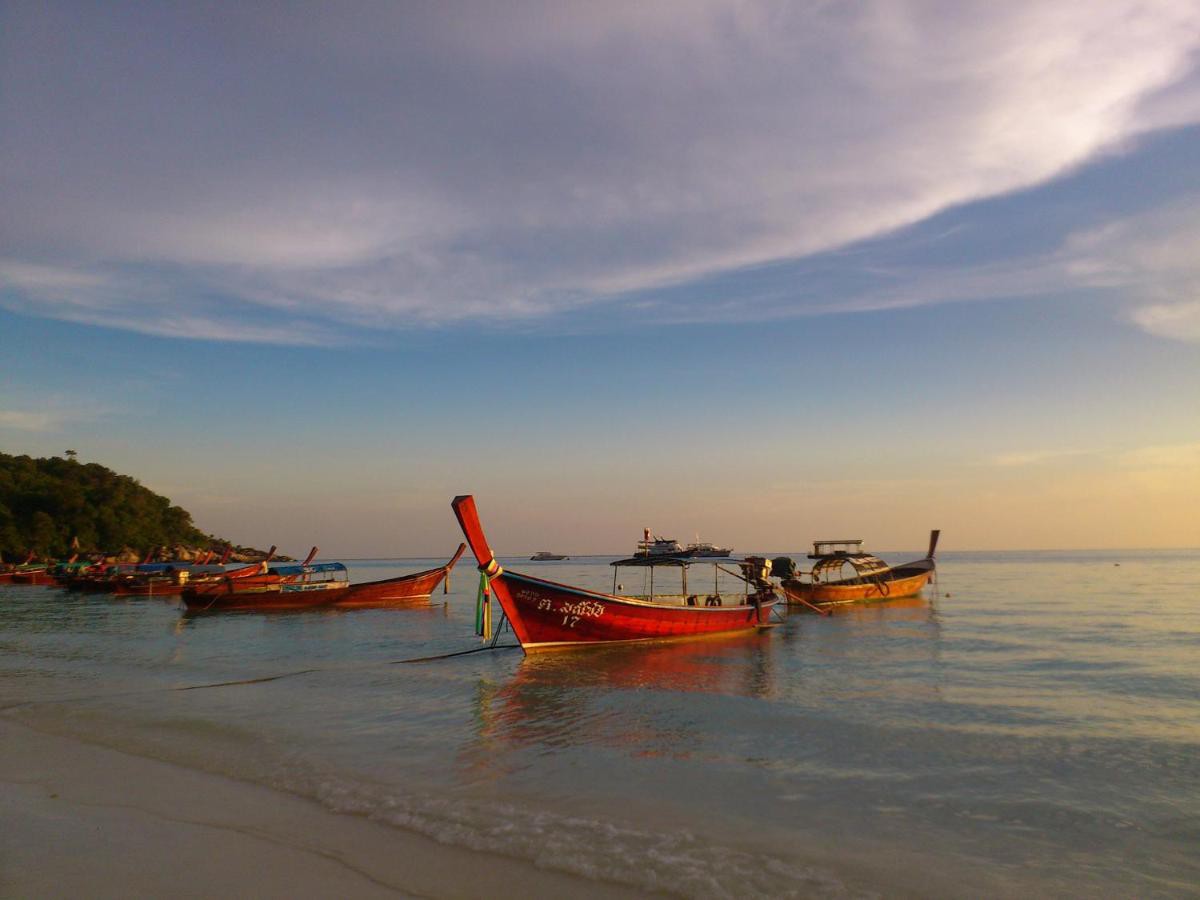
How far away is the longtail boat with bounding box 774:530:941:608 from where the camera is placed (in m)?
35.9

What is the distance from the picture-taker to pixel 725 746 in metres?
11.3

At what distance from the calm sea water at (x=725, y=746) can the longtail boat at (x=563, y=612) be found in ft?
2.39

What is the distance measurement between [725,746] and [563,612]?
9589 millimetres

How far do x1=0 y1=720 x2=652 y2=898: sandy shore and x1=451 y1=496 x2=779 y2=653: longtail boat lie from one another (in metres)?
8.92

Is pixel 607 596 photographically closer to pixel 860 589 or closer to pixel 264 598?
pixel 860 589

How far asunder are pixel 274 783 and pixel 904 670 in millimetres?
15907

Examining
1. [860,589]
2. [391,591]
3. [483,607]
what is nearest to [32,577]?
[391,591]

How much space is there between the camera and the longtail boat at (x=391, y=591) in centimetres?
3797

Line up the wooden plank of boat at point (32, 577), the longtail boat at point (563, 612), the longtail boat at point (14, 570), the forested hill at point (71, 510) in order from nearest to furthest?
1. the longtail boat at point (563, 612)
2. the wooden plank of boat at point (32, 577)
3. the longtail boat at point (14, 570)
4. the forested hill at point (71, 510)

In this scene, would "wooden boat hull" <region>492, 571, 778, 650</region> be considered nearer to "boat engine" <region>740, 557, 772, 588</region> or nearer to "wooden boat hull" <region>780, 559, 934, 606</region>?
"boat engine" <region>740, 557, 772, 588</region>

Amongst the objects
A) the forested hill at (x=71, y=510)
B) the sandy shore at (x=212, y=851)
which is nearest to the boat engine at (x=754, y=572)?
the sandy shore at (x=212, y=851)

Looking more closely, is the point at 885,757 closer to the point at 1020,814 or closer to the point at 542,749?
the point at 1020,814

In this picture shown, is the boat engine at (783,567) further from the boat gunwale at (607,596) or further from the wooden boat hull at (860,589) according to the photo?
the boat gunwale at (607,596)

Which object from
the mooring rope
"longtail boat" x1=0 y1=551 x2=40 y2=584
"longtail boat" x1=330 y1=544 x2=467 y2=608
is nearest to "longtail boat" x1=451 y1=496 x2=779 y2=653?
the mooring rope
